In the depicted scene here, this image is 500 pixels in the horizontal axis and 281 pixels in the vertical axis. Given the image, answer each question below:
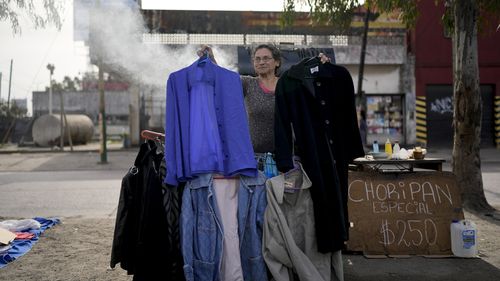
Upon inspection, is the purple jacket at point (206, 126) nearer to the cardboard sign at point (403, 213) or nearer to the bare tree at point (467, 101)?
the cardboard sign at point (403, 213)

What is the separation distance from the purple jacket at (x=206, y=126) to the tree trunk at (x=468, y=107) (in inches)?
180

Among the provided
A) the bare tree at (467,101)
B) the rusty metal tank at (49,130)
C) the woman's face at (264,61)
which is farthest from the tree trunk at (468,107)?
the rusty metal tank at (49,130)

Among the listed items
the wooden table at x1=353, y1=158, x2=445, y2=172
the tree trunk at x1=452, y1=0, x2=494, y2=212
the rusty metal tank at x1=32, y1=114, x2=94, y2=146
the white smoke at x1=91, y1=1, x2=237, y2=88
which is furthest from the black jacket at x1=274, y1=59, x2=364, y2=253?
the rusty metal tank at x1=32, y1=114, x2=94, y2=146

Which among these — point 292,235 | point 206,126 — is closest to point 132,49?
point 206,126

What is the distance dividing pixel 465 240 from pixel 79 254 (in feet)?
12.7

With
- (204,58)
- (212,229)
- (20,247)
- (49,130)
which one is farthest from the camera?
(49,130)

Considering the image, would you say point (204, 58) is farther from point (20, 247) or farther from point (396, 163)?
point (20, 247)

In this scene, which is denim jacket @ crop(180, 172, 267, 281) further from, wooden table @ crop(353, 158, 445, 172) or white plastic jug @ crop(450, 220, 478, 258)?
white plastic jug @ crop(450, 220, 478, 258)

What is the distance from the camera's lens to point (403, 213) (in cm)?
485

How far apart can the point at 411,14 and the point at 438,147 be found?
15390 mm

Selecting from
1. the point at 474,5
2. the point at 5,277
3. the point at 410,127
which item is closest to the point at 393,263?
the point at 5,277

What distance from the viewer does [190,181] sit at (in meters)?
3.46

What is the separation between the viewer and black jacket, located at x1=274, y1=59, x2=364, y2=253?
136 inches

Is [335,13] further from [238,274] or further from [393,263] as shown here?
[238,274]
